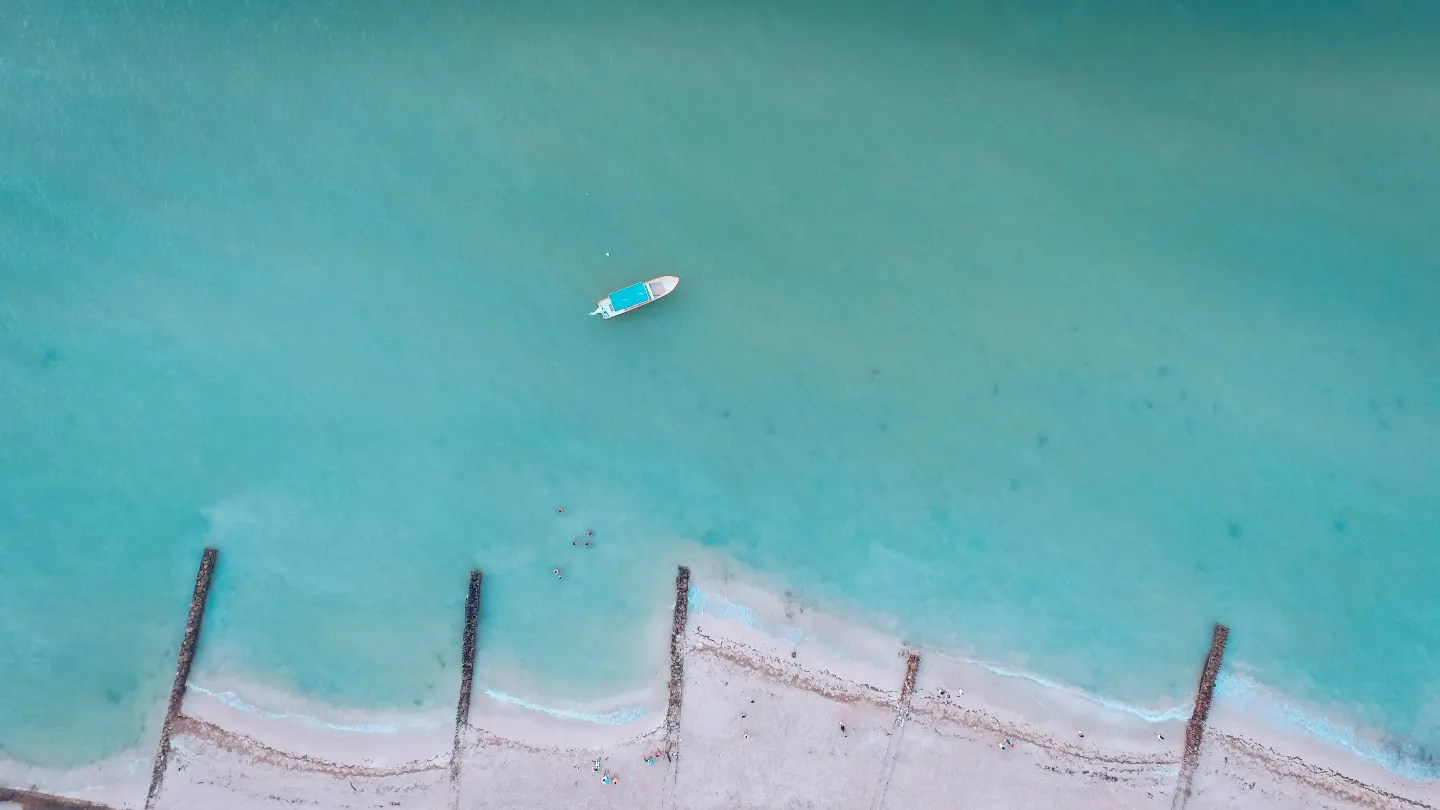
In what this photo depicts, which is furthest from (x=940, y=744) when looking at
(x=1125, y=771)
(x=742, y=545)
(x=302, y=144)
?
(x=302, y=144)

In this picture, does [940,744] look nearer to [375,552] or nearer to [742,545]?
[742,545]

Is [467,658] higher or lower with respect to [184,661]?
higher

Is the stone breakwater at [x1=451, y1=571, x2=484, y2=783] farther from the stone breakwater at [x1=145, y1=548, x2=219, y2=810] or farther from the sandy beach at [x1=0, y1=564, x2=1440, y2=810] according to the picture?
the stone breakwater at [x1=145, y1=548, x2=219, y2=810]

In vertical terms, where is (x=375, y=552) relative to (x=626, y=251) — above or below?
below

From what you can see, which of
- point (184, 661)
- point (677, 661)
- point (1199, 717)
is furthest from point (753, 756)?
point (184, 661)

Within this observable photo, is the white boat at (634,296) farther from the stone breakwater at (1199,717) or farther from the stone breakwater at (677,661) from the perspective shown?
the stone breakwater at (1199,717)

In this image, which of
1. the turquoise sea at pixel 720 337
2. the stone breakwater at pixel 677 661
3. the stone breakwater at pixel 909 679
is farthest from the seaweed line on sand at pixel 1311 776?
the stone breakwater at pixel 677 661

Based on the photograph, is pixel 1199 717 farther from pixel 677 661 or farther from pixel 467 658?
pixel 467 658

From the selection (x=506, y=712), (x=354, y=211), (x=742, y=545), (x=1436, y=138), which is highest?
(x=1436, y=138)
